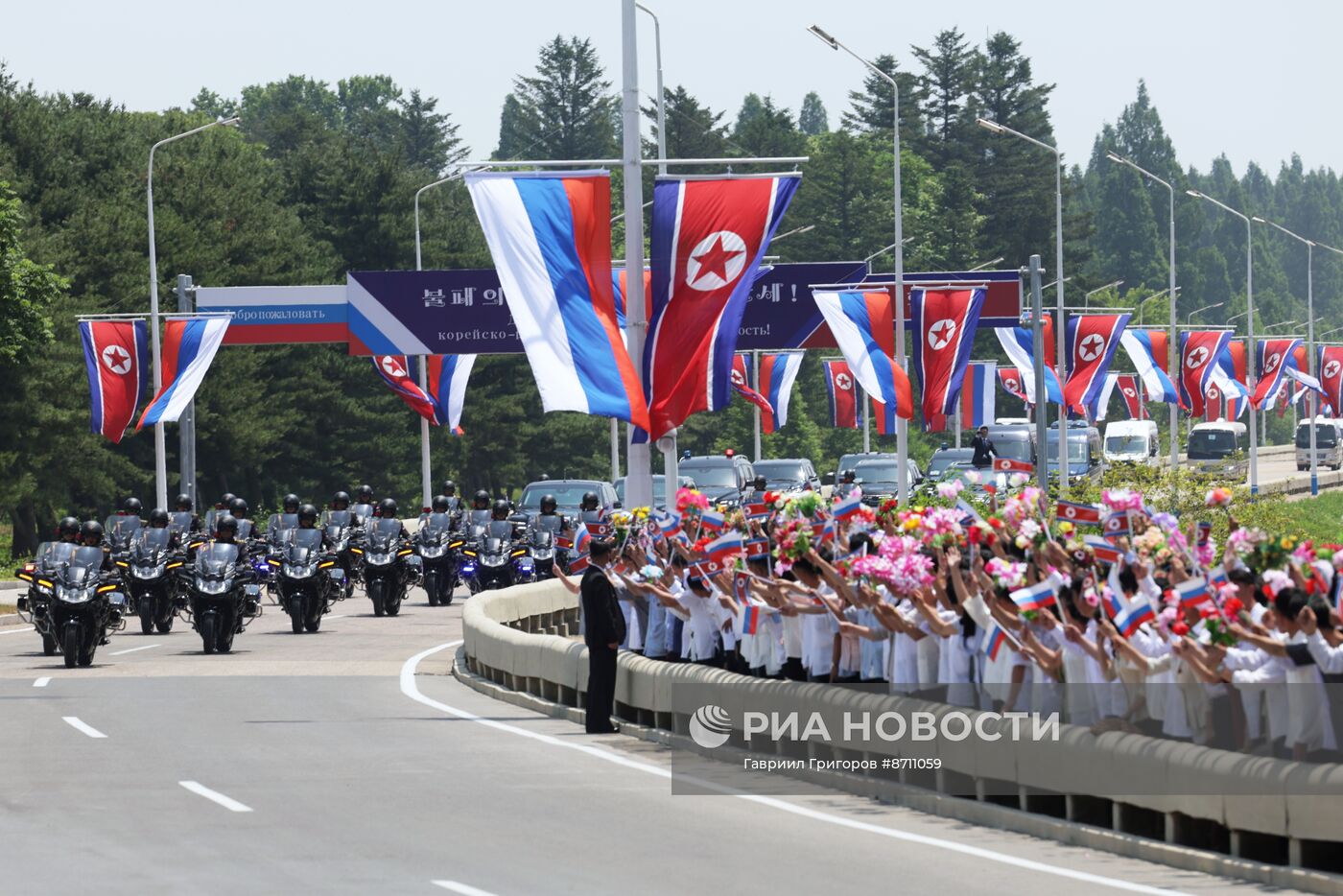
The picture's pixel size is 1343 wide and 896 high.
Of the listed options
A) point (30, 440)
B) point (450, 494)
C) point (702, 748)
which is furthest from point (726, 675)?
point (30, 440)

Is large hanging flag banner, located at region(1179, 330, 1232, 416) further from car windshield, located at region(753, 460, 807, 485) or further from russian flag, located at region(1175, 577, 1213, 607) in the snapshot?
russian flag, located at region(1175, 577, 1213, 607)

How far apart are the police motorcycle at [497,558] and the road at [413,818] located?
13.7 metres

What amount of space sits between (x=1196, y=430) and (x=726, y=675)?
67128 millimetres

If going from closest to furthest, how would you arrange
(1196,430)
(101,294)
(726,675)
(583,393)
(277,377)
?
(726,675) < (583,393) < (101,294) < (277,377) < (1196,430)

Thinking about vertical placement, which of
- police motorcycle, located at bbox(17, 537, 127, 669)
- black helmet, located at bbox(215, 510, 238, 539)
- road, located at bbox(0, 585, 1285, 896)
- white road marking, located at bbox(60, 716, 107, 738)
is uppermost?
black helmet, located at bbox(215, 510, 238, 539)

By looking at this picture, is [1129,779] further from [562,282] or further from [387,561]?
[387,561]

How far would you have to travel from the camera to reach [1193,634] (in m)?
13.0

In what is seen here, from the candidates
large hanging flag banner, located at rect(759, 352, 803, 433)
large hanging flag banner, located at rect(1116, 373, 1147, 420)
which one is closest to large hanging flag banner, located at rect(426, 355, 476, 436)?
large hanging flag banner, located at rect(759, 352, 803, 433)

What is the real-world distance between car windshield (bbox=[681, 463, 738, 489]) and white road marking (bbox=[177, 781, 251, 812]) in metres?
32.5

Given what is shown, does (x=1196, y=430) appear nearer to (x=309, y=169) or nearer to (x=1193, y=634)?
(x=309, y=169)

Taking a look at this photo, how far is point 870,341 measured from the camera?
39812 mm

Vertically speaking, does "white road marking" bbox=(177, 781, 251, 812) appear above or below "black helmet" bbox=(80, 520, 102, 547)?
below

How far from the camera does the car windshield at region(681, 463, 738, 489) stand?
49.2 meters

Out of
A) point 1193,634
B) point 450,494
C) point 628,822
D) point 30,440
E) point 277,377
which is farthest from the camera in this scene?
point 277,377
